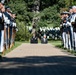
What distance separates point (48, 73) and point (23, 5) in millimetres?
59600

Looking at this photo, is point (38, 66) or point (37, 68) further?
point (38, 66)

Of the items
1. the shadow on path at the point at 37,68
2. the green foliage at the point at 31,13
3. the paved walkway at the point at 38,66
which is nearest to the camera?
the shadow on path at the point at 37,68

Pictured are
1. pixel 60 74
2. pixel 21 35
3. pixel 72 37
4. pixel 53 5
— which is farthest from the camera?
pixel 53 5

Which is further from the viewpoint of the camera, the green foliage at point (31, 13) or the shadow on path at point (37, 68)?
the green foliage at point (31, 13)

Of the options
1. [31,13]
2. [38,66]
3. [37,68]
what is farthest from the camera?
[31,13]

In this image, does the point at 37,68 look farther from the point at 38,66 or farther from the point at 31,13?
the point at 31,13

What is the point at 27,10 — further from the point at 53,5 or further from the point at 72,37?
the point at 72,37

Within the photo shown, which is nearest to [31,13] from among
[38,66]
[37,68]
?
[38,66]

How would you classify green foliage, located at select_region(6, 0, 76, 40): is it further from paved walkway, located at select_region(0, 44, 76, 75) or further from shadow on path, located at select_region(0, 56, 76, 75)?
shadow on path, located at select_region(0, 56, 76, 75)

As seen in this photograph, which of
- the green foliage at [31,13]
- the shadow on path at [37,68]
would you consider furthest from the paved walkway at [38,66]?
the green foliage at [31,13]

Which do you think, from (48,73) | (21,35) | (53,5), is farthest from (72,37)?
(53,5)

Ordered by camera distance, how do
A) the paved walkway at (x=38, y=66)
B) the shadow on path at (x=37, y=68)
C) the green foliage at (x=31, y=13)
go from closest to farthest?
the shadow on path at (x=37, y=68) → the paved walkway at (x=38, y=66) → the green foliage at (x=31, y=13)

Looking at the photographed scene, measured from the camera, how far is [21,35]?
71000mm

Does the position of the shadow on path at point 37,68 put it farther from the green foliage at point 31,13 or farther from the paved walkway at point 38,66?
the green foliage at point 31,13
